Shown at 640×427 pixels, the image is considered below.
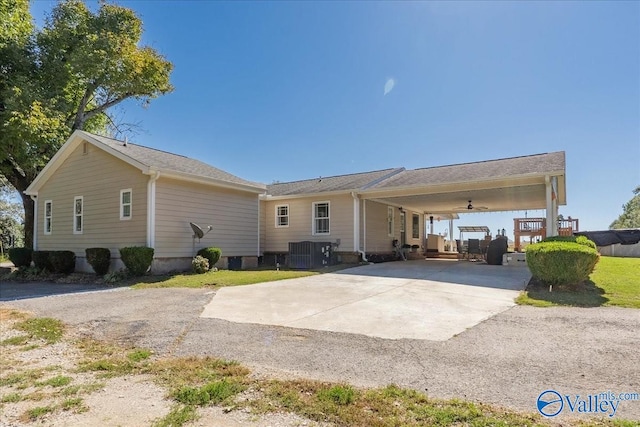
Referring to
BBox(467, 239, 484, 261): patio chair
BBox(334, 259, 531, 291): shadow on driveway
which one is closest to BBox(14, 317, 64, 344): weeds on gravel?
BBox(334, 259, 531, 291): shadow on driveway

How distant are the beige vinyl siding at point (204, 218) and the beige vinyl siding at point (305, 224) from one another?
1.53 meters

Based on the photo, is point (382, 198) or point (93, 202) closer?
point (93, 202)

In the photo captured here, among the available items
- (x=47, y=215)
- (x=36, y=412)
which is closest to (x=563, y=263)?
(x=36, y=412)

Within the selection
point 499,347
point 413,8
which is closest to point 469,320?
point 499,347

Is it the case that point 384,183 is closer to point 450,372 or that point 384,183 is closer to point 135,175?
point 135,175

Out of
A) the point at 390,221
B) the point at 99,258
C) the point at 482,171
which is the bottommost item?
the point at 99,258

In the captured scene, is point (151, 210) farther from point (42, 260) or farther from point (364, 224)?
point (364, 224)

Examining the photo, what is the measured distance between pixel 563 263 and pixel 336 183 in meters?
10.5

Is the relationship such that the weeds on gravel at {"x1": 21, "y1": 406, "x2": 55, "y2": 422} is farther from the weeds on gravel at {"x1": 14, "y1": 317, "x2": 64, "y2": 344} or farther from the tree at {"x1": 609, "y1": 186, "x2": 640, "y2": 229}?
the tree at {"x1": 609, "y1": 186, "x2": 640, "y2": 229}

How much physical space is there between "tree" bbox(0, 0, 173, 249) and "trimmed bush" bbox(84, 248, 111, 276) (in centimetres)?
619

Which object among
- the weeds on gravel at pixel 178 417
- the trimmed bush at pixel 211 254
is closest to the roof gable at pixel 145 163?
the trimmed bush at pixel 211 254

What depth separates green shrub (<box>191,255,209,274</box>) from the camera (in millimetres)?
12008

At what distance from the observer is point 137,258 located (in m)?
11.0

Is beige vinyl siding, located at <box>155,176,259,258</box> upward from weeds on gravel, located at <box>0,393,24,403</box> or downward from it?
upward
